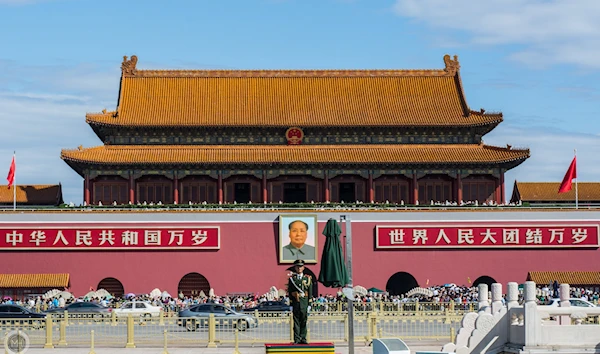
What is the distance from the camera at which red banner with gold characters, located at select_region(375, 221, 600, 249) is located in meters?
55.5

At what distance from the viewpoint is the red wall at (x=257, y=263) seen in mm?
54281

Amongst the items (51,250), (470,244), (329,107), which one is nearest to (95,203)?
(51,250)

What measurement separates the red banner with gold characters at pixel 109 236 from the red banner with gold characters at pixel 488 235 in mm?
8724

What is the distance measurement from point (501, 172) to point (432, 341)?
1087 inches

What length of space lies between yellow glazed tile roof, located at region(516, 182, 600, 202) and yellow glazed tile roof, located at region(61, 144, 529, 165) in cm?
641

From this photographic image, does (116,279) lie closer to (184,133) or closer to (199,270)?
(199,270)

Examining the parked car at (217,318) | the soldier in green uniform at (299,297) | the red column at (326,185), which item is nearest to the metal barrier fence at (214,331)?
the parked car at (217,318)

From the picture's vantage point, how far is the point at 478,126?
61094mm

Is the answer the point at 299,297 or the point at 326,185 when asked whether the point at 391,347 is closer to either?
the point at 299,297

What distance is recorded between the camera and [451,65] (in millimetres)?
65562

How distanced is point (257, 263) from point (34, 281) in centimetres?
1068

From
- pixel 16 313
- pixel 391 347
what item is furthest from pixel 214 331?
pixel 391 347

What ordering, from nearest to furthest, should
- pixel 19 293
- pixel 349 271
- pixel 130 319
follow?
pixel 349 271, pixel 130 319, pixel 19 293

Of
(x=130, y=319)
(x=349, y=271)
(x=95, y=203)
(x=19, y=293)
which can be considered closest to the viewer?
(x=349, y=271)
